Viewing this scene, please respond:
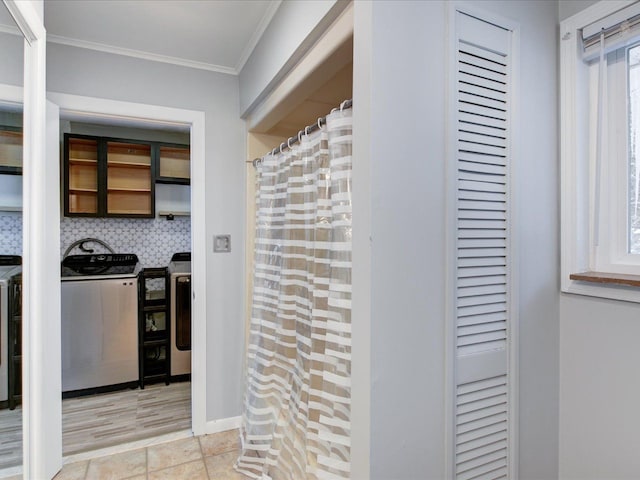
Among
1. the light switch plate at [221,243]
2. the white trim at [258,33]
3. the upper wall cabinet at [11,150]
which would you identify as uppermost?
the white trim at [258,33]

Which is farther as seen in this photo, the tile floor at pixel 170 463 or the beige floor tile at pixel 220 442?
the beige floor tile at pixel 220 442

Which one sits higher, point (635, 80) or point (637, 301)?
point (635, 80)

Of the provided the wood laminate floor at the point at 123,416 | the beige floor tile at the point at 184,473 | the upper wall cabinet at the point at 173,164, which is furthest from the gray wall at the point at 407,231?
the upper wall cabinet at the point at 173,164

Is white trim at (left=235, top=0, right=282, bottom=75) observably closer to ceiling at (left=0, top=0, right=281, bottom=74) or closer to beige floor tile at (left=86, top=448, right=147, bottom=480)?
ceiling at (left=0, top=0, right=281, bottom=74)

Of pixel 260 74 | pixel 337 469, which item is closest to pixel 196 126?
pixel 260 74

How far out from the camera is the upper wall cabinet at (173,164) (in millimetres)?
3705

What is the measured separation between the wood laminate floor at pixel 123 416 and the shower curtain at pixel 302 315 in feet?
2.80

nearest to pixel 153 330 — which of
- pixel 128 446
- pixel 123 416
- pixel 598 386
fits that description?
pixel 123 416

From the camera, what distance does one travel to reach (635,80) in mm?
1240

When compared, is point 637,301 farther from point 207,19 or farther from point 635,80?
point 207,19

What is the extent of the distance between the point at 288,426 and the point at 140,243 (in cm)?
286

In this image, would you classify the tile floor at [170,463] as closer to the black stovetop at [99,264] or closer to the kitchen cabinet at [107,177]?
the black stovetop at [99,264]

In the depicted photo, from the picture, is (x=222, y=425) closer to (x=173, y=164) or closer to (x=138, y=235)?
(x=138, y=235)

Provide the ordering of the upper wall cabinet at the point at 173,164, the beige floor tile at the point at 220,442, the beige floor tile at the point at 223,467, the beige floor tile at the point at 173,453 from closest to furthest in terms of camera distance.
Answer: the beige floor tile at the point at 223,467 < the beige floor tile at the point at 173,453 < the beige floor tile at the point at 220,442 < the upper wall cabinet at the point at 173,164
